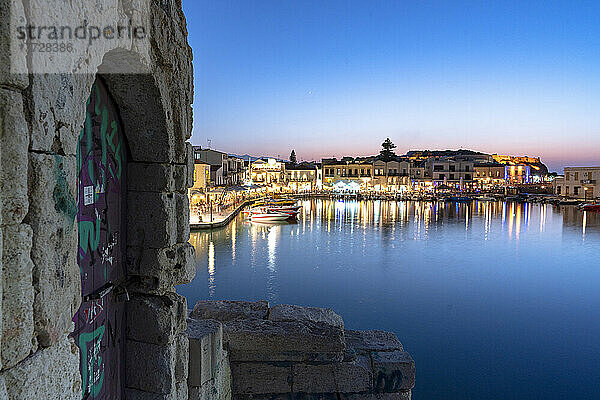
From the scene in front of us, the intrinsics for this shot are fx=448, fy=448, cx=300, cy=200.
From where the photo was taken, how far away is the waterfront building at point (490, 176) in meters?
77.9

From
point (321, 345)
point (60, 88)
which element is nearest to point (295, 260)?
point (321, 345)

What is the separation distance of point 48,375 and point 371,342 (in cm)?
330

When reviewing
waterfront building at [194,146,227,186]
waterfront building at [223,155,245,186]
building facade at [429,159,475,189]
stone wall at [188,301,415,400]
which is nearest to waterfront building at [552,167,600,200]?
building facade at [429,159,475,189]

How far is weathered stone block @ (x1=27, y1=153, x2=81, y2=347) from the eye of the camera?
4.81 ft

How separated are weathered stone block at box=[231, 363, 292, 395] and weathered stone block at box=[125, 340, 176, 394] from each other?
39.3 inches

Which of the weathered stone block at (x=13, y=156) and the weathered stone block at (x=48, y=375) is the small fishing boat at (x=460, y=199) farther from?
the weathered stone block at (x=13, y=156)

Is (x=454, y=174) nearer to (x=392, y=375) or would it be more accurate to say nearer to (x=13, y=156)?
(x=392, y=375)

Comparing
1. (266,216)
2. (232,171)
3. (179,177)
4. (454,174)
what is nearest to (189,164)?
(179,177)

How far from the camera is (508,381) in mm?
8852

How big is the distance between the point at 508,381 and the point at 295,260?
37.9 feet

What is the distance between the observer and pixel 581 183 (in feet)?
196

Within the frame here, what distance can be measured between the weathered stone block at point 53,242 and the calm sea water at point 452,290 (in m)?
7.91

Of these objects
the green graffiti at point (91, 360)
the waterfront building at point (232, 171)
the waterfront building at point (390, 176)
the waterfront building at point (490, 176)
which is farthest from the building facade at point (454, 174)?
the green graffiti at point (91, 360)

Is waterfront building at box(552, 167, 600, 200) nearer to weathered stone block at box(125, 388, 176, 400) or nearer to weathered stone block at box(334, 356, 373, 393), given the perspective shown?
weathered stone block at box(334, 356, 373, 393)
